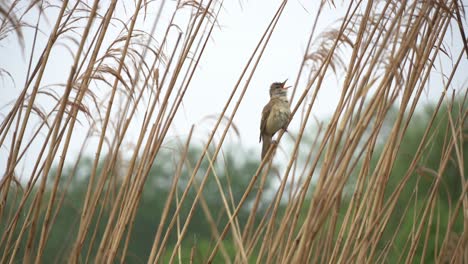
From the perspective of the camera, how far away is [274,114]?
202 inches

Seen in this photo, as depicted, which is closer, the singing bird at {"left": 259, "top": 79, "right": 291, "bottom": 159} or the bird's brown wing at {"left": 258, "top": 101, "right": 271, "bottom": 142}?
the singing bird at {"left": 259, "top": 79, "right": 291, "bottom": 159}

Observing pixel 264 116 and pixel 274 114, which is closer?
pixel 274 114

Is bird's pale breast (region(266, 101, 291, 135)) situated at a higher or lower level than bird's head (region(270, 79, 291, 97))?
lower

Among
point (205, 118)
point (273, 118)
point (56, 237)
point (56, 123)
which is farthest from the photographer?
point (56, 237)

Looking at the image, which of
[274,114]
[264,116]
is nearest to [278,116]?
[274,114]

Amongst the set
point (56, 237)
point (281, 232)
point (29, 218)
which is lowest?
point (56, 237)

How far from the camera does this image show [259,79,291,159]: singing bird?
16.6 ft

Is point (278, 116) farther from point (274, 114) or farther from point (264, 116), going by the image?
point (264, 116)

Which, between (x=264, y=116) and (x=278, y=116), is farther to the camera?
(x=264, y=116)

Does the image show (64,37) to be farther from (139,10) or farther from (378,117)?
(378,117)

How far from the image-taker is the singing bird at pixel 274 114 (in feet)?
16.6

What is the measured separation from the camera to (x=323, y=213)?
1991 mm

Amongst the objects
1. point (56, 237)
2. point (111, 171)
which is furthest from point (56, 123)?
point (56, 237)

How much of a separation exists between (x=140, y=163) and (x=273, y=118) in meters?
2.91
